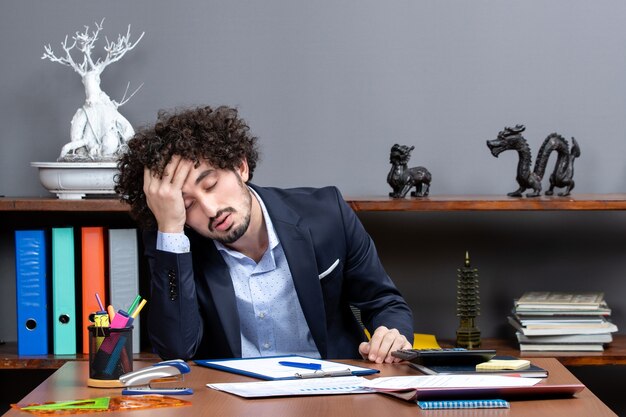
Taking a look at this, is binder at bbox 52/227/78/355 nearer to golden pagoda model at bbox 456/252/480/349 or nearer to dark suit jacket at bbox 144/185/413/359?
dark suit jacket at bbox 144/185/413/359

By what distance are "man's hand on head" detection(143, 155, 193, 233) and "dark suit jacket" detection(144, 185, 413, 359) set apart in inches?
2.7

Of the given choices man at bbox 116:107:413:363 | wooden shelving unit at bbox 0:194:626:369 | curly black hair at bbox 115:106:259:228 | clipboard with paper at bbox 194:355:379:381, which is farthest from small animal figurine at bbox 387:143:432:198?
clipboard with paper at bbox 194:355:379:381

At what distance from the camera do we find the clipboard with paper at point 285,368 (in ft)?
5.26

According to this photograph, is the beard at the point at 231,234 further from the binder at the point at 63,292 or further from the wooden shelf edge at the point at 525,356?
the binder at the point at 63,292

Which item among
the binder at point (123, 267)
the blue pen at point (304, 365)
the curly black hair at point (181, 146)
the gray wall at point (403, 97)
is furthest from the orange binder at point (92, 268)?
the blue pen at point (304, 365)

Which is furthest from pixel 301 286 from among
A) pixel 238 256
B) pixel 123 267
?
pixel 123 267

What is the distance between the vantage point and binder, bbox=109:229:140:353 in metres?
2.72

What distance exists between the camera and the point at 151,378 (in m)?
1.54

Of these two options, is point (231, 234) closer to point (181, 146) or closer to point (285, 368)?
Answer: point (181, 146)

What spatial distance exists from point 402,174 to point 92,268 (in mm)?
941

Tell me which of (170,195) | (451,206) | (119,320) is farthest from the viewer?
(451,206)

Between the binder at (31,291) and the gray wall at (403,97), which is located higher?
the gray wall at (403,97)

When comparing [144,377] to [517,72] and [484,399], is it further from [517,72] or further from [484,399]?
[517,72]

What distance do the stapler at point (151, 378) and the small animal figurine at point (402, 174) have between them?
1254 mm
